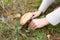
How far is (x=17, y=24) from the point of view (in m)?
1.82

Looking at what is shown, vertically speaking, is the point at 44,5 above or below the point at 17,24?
above

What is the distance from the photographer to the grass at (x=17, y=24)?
1760 mm

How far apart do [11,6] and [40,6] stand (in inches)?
10.5

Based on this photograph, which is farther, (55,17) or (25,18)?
(25,18)

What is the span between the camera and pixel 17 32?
5.81 feet

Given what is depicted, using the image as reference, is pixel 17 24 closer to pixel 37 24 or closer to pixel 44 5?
pixel 37 24

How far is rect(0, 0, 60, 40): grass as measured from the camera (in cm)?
176

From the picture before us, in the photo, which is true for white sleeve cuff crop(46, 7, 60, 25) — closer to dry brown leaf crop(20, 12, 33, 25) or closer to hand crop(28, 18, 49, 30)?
hand crop(28, 18, 49, 30)

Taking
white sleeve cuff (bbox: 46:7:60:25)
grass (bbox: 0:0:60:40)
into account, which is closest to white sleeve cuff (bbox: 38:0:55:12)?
grass (bbox: 0:0:60:40)

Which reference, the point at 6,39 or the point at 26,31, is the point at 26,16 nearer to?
the point at 26,31

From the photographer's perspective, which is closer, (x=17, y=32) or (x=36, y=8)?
(x=17, y=32)

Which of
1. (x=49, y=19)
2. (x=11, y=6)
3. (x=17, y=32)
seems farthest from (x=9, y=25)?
(x=49, y=19)

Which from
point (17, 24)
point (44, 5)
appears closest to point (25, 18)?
point (17, 24)

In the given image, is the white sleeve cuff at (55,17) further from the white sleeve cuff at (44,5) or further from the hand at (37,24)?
the white sleeve cuff at (44,5)
